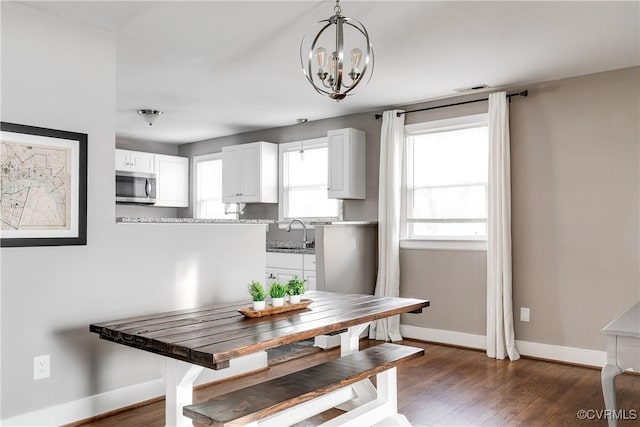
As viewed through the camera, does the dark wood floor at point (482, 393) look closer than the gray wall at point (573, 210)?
Yes

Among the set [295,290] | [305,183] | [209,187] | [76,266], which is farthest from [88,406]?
[209,187]

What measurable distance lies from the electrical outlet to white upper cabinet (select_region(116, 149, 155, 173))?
4.29 metres

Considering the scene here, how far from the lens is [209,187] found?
24.1 feet

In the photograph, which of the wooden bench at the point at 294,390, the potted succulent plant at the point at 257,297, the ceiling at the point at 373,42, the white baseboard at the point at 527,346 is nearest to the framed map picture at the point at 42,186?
the ceiling at the point at 373,42

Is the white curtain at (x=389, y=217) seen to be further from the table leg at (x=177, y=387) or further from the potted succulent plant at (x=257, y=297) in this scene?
the table leg at (x=177, y=387)

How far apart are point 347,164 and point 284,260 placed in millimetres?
1195

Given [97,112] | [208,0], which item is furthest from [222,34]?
[97,112]

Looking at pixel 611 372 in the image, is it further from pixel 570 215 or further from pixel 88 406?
pixel 88 406

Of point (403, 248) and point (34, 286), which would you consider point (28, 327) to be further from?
point (403, 248)

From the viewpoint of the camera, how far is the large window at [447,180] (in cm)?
477

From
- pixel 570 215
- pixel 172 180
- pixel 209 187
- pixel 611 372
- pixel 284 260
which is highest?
pixel 172 180

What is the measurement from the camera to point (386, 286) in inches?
200

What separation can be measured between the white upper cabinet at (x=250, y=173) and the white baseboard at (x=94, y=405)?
3.00 meters

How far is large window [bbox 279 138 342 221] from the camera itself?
19.7 ft
